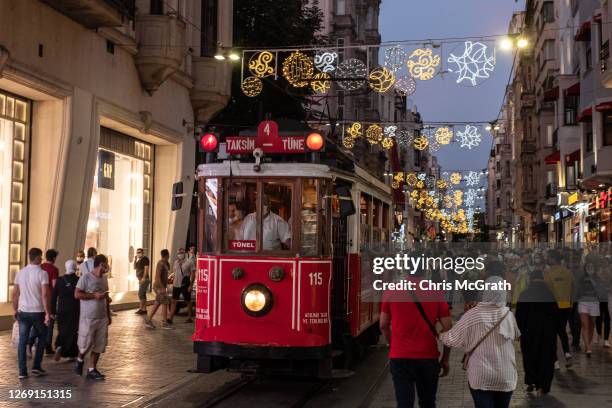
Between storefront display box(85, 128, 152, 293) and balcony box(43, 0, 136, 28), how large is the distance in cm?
378

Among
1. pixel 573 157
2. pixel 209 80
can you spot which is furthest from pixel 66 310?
pixel 573 157

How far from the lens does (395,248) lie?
636 inches

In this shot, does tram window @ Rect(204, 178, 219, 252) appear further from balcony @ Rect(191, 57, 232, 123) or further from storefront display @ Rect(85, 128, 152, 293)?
balcony @ Rect(191, 57, 232, 123)

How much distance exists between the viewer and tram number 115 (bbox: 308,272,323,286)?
408 inches

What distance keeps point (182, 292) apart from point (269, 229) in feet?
32.1

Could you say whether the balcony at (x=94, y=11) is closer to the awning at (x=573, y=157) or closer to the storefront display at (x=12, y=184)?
the storefront display at (x=12, y=184)

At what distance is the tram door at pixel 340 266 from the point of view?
11.0 metres

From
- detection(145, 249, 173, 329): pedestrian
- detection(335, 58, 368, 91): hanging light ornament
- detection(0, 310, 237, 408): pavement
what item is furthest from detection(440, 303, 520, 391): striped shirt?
detection(335, 58, 368, 91): hanging light ornament

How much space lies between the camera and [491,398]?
663 centimetres

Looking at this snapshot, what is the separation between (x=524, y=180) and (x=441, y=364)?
183 ft

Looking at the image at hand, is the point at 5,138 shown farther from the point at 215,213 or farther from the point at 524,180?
the point at 524,180

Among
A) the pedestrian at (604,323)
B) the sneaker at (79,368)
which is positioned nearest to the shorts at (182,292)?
the sneaker at (79,368)

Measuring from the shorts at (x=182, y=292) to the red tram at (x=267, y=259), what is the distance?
8988 millimetres

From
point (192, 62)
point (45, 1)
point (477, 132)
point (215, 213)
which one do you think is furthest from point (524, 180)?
point (215, 213)
